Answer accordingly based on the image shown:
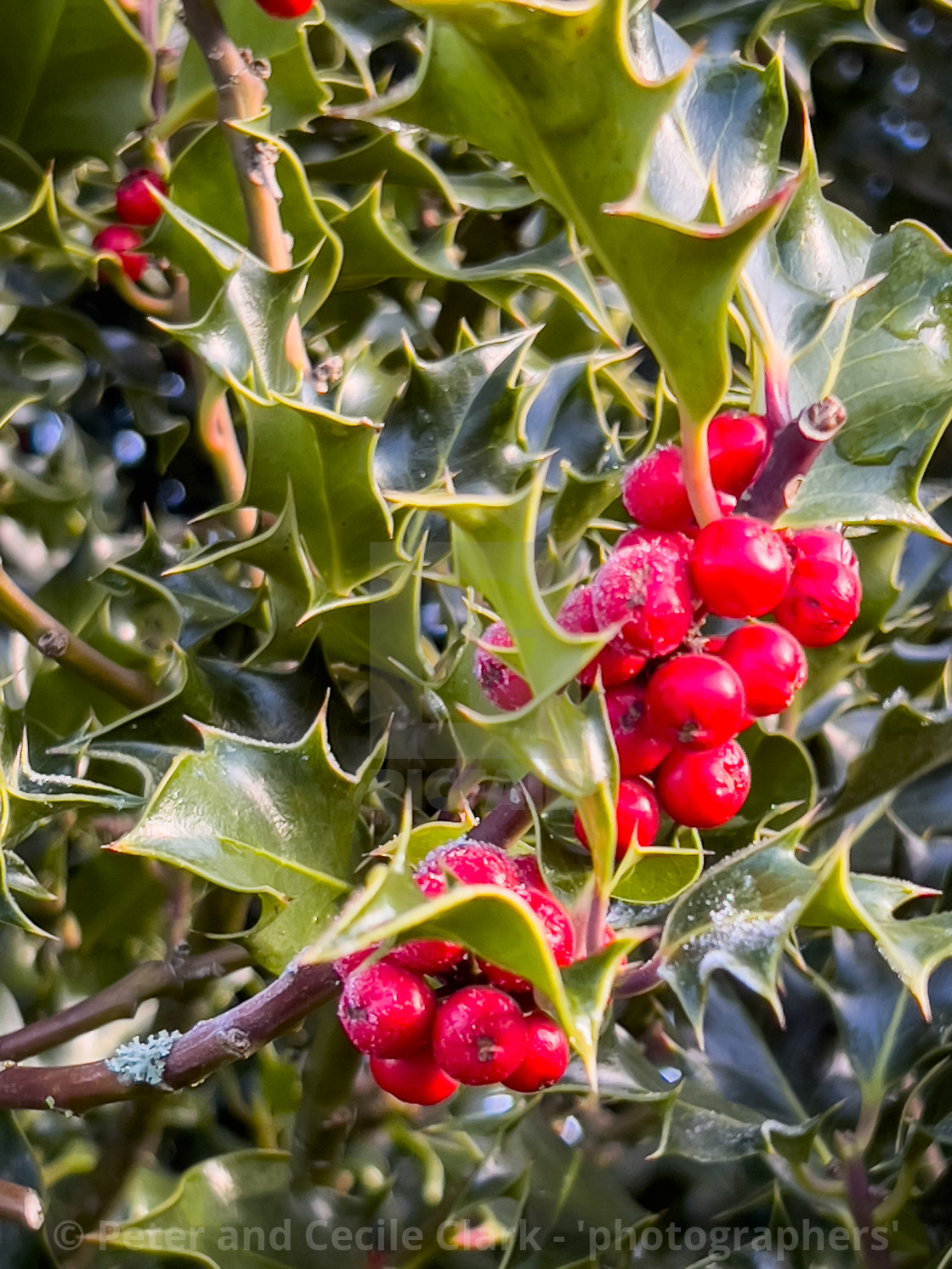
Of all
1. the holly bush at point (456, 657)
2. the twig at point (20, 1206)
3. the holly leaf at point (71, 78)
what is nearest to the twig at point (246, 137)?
the holly bush at point (456, 657)

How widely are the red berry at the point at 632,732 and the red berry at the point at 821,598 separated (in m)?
0.08

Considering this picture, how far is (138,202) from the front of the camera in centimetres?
103

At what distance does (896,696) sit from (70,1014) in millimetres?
666

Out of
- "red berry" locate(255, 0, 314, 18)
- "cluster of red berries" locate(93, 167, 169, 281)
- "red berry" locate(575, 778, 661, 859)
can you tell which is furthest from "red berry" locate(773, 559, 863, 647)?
"cluster of red berries" locate(93, 167, 169, 281)

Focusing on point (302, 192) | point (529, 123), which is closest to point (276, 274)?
point (302, 192)

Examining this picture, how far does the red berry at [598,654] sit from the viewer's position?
461 mm

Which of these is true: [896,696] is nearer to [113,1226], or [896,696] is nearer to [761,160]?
[761,160]

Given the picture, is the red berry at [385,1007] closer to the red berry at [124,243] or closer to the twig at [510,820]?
Result: the twig at [510,820]

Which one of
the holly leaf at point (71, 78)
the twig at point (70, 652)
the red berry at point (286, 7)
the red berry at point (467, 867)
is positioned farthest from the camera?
the holly leaf at point (71, 78)

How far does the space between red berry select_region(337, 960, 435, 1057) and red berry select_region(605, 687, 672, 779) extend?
130 millimetres

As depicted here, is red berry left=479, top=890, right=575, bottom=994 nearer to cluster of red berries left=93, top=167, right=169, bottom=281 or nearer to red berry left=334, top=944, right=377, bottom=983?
red berry left=334, top=944, right=377, bottom=983

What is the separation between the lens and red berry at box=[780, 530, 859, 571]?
485 mm

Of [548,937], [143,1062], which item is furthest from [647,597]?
[143,1062]

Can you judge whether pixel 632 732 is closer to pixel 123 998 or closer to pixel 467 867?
pixel 467 867
